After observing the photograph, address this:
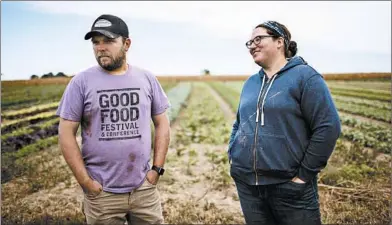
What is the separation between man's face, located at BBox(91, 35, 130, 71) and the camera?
2.39 m

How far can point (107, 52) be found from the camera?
2.40 metres

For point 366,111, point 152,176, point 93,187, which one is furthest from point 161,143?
point 366,111

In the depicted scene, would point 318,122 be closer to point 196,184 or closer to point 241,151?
point 241,151

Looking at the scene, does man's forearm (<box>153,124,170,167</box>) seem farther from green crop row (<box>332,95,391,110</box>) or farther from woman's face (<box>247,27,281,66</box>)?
green crop row (<box>332,95,391,110</box>)

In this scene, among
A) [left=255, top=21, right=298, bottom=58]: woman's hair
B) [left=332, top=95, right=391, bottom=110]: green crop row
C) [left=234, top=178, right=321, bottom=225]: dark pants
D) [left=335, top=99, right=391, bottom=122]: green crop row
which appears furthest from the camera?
[left=332, top=95, right=391, bottom=110]: green crop row

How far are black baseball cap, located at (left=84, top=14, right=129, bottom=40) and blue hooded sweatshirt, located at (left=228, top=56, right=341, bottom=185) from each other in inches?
40.1

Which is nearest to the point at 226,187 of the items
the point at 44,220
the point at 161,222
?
the point at 44,220

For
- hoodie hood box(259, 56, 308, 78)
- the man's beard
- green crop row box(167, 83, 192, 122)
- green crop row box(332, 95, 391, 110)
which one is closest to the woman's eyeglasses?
hoodie hood box(259, 56, 308, 78)

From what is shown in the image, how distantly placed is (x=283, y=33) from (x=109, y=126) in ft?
4.34

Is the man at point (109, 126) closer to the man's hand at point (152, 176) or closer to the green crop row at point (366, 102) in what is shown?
the man's hand at point (152, 176)

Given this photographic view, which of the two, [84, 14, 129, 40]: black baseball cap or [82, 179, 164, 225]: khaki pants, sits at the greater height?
[84, 14, 129, 40]: black baseball cap

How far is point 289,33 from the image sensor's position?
249 centimetres

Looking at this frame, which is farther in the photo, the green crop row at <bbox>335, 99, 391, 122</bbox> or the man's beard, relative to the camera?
the green crop row at <bbox>335, 99, 391, 122</bbox>

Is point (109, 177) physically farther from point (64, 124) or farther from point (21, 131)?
point (21, 131)
